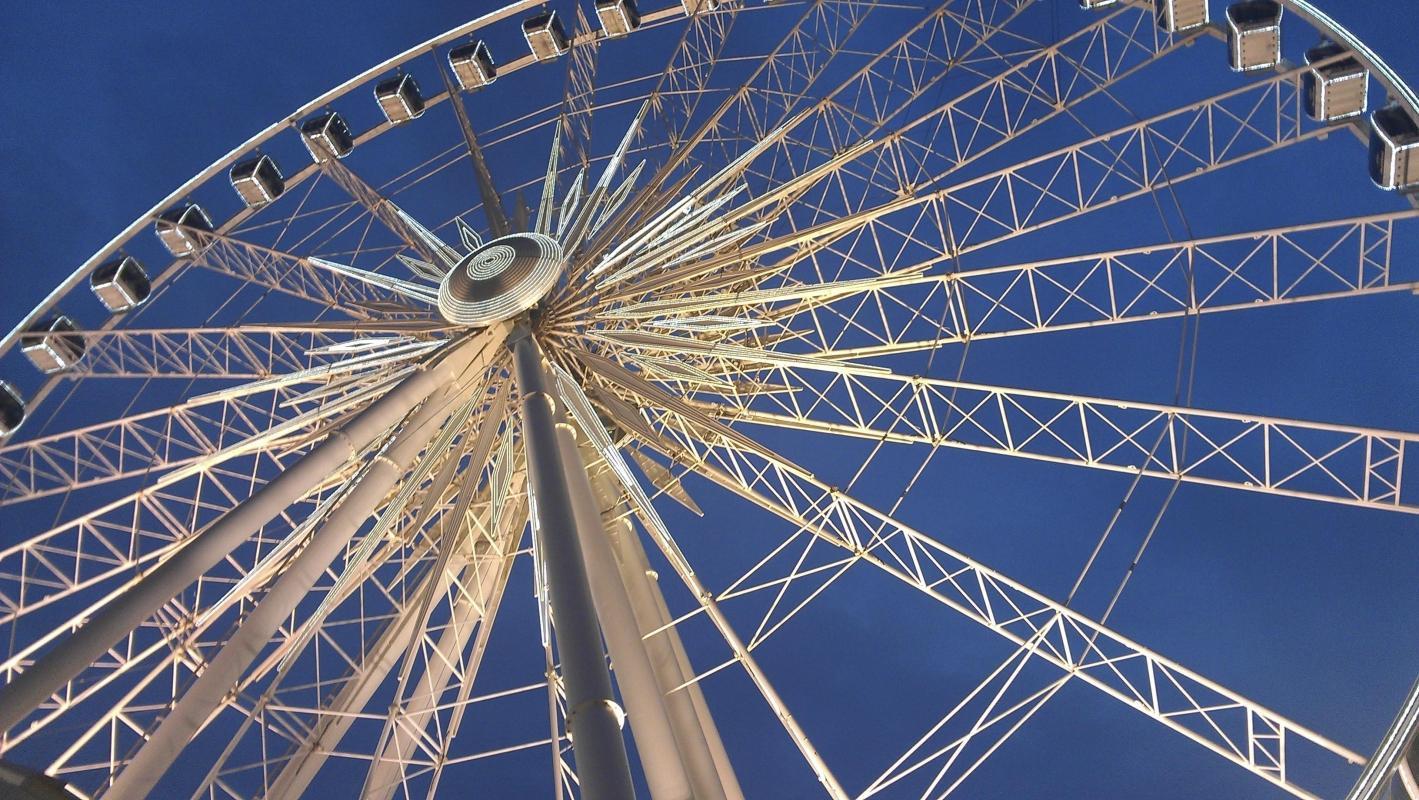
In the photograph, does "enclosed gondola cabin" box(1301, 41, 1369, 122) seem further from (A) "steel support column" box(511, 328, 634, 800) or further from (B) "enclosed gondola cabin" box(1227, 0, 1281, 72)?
(A) "steel support column" box(511, 328, 634, 800)

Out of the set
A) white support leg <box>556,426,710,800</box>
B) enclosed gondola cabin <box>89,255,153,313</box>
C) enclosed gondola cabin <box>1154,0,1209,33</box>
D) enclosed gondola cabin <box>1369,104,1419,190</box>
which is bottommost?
white support leg <box>556,426,710,800</box>

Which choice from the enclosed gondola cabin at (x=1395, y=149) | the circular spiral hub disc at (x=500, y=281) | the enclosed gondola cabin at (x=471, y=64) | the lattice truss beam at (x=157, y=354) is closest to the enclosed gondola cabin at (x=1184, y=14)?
the enclosed gondola cabin at (x=1395, y=149)

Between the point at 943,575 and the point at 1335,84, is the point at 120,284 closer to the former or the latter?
→ the point at 943,575

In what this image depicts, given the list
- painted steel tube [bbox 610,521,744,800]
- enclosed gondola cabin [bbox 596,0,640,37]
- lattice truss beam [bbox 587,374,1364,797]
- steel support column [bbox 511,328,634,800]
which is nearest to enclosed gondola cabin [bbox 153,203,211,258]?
enclosed gondola cabin [bbox 596,0,640,37]

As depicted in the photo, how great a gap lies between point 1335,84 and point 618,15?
1269 cm

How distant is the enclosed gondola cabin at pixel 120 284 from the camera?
806 inches

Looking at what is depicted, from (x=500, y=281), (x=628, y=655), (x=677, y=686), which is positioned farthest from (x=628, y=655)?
(x=500, y=281)

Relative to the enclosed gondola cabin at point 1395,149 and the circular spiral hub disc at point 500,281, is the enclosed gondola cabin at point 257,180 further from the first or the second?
the enclosed gondola cabin at point 1395,149

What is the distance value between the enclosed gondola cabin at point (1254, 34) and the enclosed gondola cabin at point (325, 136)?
1589 cm

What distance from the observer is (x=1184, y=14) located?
16.6 meters

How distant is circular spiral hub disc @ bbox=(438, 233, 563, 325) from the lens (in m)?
14.7

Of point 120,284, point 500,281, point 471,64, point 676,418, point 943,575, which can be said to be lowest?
point 943,575

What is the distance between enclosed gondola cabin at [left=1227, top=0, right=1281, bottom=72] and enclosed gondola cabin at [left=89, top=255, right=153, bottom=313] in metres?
19.2

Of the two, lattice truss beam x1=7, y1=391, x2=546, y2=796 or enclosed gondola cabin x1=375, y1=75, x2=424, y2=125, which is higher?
enclosed gondola cabin x1=375, y1=75, x2=424, y2=125
